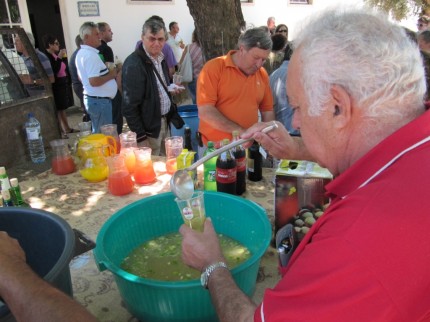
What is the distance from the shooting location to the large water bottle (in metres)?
2.62

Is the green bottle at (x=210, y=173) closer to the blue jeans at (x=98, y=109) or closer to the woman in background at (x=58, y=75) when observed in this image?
the blue jeans at (x=98, y=109)

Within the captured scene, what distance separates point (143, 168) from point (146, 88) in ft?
4.89

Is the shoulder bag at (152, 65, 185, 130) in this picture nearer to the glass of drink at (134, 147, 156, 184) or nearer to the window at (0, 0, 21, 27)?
the glass of drink at (134, 147, 156, 184)

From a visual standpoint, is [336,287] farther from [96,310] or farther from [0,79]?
[0,79]

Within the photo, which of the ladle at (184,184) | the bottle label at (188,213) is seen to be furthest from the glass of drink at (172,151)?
the bottle label at (188,213)

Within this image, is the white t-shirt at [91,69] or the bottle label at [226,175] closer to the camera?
the bottle label at [226,175]

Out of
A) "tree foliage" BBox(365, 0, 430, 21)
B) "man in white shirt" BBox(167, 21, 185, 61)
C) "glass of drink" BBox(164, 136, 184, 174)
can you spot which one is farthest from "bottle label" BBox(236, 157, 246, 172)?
"tree foliage" BBox(365, 0, 430, 21)

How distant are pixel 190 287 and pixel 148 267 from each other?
0.43m

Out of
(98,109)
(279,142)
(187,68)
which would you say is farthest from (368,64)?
(187,68)

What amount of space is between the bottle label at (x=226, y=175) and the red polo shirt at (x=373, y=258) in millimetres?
1117

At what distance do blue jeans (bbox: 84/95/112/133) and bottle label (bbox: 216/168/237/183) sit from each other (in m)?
3.29

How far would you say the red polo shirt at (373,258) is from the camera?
25.7 inches

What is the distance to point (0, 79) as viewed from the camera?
105 inches

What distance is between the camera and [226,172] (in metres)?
1.90
